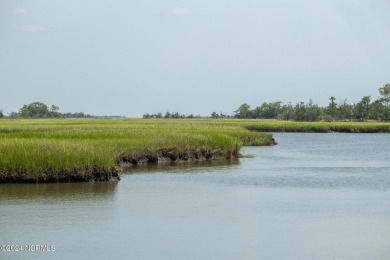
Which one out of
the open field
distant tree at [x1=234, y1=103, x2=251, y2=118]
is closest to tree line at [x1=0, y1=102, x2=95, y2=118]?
distant tree at [x1=234, y1=103, x2=251, y2=118]

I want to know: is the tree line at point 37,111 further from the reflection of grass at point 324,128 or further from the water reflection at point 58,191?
the water reflection at point 58,191

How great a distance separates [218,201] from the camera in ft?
58.8

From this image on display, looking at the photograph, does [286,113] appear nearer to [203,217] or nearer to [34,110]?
[34,110]

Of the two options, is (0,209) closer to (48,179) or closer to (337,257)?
(48,179)

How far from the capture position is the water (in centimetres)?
1236

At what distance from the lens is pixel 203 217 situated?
50.7 ft

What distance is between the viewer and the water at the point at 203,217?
12.4m

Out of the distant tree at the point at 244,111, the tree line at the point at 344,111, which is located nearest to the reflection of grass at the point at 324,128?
the tree line at the point at 344,111

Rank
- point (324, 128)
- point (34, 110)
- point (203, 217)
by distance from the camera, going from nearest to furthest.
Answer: point (203, 217), point (324, 128), point (34, 110)

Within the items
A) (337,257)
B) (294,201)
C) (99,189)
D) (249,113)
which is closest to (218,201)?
(294,201)

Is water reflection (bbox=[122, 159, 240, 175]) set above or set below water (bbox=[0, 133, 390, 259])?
above

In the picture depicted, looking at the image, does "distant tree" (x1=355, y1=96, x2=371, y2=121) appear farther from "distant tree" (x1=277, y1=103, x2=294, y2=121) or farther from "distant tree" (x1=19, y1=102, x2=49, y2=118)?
"distant tree" (x1=19, y1=102, x2=49, y2=118)

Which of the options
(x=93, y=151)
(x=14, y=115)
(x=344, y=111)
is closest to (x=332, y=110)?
(x=344, y=111)

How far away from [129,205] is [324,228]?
17.3 ft
